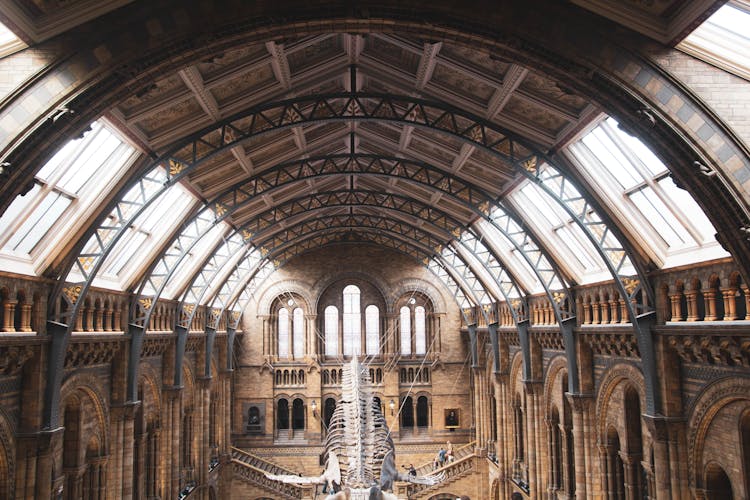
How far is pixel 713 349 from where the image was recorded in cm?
1287

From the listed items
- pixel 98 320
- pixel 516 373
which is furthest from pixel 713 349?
pixel 516 373

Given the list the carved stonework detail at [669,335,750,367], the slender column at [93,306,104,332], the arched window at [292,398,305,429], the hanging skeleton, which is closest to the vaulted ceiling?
the slender column at [93,306,104,332]

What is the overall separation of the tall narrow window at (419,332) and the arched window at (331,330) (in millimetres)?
5028

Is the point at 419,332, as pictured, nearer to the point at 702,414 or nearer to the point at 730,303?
the point at 702,414

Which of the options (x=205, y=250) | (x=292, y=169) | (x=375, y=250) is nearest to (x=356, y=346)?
(x=375, y=250)

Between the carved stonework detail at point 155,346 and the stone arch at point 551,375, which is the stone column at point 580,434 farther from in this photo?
the carved stonework detail at point 155,346

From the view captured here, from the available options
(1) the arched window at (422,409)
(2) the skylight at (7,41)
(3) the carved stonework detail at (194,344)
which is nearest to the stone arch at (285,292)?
(1) the arched window at (422,409)

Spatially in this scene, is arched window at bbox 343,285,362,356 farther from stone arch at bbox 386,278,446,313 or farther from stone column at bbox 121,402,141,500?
stone column at bbox 121,402,141,500

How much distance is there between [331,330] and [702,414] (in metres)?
29.5

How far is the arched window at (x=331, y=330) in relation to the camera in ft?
136

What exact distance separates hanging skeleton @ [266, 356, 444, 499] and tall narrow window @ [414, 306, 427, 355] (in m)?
13.0

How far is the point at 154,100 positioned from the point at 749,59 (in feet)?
34.5

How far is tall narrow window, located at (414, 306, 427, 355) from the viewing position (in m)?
41.4

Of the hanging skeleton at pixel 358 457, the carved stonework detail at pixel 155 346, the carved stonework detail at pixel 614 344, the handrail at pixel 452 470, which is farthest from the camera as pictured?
the handrail at pixel 452 470
